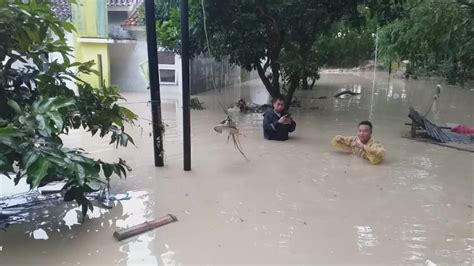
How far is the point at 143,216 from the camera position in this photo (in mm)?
3871

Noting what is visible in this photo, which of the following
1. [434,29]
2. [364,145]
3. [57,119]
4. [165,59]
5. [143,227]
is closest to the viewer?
[57,119]

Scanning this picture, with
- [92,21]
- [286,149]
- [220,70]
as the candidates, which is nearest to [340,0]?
[286,149]

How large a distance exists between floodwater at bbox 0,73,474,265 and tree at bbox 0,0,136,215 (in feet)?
1.49

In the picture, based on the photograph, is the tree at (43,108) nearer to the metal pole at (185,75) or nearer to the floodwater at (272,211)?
the floodwater at (272,211)

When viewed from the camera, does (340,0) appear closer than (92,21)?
Yes

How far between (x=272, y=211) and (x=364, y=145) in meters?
2.31

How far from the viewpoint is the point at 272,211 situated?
13.1ft

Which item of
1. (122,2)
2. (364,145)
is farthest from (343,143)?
(122,2)

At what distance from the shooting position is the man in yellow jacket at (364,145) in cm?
559

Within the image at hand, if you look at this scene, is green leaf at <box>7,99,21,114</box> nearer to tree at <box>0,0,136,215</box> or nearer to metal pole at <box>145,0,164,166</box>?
tree at <box>0,0,136,215</box>

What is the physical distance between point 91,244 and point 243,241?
1.15m

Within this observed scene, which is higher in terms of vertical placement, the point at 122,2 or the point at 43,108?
the point at 122,2

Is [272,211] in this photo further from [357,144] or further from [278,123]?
[278,123]

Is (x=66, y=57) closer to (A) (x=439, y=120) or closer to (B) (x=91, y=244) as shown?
(B) (x=91, y=244)
